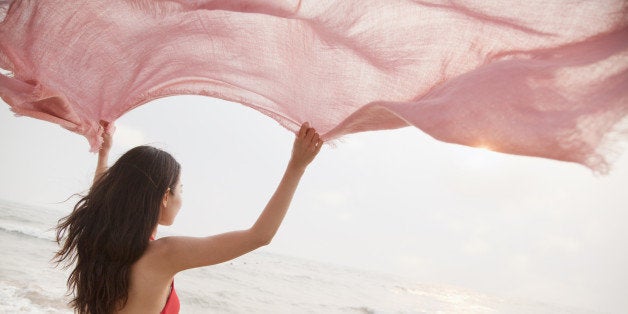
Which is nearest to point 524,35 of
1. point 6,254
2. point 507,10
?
point 507,10

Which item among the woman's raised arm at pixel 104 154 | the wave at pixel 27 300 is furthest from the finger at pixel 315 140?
the wave at pixel 27 300

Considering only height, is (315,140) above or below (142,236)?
above

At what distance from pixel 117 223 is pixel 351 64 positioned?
1.29 metres

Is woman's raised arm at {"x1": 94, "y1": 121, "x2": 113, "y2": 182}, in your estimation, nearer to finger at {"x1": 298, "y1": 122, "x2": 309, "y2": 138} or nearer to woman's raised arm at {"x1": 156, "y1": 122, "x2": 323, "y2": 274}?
woman's raised arm at {"x1": 156, "y1": 122, "x2": 323, "y2": 274}

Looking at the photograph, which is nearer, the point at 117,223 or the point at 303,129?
the point at 303,129

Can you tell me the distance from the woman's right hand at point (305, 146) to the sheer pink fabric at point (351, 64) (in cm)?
5

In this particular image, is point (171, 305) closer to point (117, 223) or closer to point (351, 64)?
point (117, 223)

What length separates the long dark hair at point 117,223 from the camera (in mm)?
2062

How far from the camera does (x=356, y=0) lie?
5.12 feet

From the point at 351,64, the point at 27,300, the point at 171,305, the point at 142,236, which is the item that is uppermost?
the point at 351,64

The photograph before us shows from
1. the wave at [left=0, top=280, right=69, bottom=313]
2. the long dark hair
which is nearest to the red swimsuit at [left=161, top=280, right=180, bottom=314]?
the long dark hair

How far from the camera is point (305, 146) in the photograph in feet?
6.31

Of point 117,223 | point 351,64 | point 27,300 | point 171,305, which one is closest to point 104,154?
point 117,223

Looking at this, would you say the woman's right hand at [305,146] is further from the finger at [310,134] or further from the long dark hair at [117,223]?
the long dark hair at [117,223]
